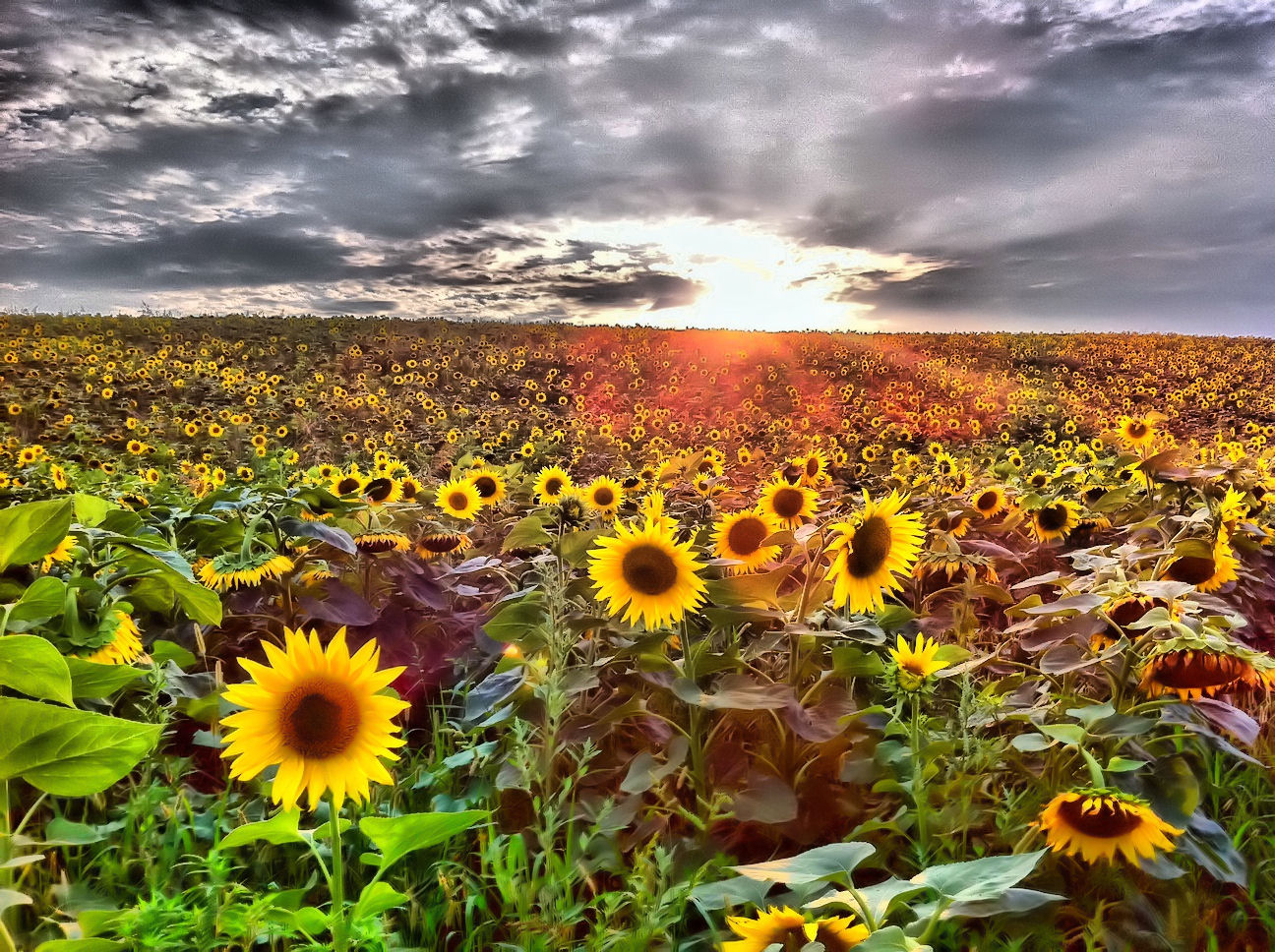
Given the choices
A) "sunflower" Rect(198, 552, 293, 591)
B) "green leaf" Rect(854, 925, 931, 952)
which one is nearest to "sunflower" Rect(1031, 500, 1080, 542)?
"green leaf" Rect(854, 925, 931, 952)

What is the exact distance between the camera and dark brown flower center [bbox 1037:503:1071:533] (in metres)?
3.51

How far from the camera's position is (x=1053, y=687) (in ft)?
7.86

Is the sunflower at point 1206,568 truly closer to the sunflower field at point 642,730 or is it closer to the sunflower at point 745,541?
the sunflower field at point 642,730

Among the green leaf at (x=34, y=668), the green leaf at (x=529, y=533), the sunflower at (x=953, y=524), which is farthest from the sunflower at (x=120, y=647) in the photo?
the sunflower at (x=953, y=524)

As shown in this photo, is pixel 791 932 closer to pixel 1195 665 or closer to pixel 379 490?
pixel 1195 665

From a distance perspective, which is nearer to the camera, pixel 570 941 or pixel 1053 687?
pixel 570 941

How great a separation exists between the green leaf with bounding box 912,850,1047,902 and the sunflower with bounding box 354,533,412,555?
2.31 m

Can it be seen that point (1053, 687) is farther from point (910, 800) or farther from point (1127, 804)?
point (1127, 804)

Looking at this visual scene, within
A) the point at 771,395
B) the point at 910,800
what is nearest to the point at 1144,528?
the point at 910,800

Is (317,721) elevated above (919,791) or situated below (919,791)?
above

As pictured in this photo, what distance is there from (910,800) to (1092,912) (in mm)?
383

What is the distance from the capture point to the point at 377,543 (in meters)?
2.92

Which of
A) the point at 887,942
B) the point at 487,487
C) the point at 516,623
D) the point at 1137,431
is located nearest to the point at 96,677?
the point at 516,623

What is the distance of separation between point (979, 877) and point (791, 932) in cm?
28
